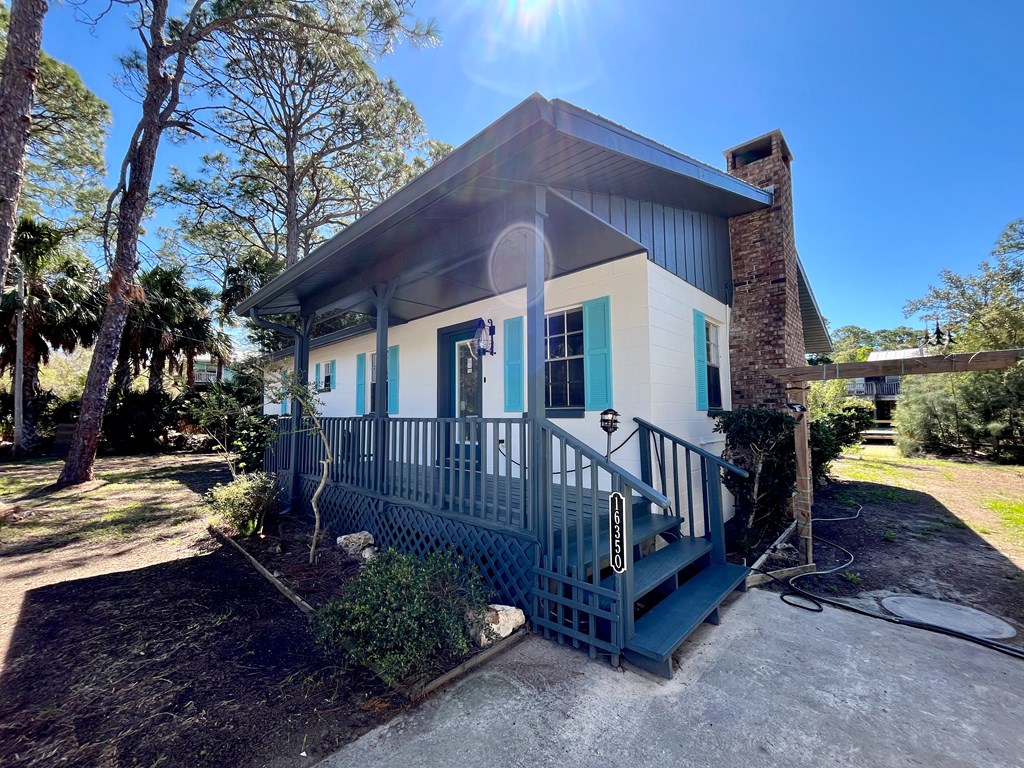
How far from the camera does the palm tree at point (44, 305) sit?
11.0 metres

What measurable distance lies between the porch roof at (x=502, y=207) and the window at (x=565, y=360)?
0.64 m

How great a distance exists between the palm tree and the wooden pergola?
1685cm

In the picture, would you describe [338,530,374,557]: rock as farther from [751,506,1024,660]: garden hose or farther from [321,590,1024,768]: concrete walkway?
[751,506,1024,660]: garden hose

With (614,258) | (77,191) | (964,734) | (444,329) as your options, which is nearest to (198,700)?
(964,734)

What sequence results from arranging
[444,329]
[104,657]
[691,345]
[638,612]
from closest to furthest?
1. [104,657]
2. [638,612]
3. [691,345]
4. [444,329]

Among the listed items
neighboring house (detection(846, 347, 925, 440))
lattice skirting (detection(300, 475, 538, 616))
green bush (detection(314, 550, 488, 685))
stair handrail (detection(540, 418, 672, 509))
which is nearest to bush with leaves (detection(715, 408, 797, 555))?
stair handrail (detection(540, 418, 672, 509))

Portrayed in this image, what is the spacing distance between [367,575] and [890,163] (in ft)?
52.1

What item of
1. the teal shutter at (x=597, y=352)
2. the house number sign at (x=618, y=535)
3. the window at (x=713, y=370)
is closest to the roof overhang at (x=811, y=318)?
the window at (x=713, y=370)

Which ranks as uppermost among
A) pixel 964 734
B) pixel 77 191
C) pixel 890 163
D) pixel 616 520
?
pixel 77 191

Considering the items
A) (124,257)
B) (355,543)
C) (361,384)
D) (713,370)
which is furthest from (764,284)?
(124,257)

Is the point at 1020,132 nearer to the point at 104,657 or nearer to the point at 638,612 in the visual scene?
the point at 638,612

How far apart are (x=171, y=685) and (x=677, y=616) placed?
3.07m

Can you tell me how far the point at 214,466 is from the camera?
36.8 ft

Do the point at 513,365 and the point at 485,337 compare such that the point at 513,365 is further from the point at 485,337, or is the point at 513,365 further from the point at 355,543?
the point at 355,543
